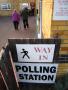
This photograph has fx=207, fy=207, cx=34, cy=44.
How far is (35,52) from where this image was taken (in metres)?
2.64

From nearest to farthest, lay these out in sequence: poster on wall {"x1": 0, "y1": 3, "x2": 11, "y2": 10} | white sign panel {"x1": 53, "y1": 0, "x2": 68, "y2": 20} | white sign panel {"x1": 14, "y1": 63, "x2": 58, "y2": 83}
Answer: white sign panel {"x1": 14, "y1": 63, "x2": 58, "y2": 83}
white sign panel {"x1": 53, "y1": 0, "x2": 68, "y2": 20}
poster on wall {"x1": 0, "y1": 3, "x2": 11, "y2": 10}

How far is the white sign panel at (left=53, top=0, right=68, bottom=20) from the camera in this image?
3063mm

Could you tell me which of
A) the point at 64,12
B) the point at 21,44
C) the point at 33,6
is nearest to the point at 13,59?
the point at 21,44

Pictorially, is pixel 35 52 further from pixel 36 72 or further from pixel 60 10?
pixel 60 10

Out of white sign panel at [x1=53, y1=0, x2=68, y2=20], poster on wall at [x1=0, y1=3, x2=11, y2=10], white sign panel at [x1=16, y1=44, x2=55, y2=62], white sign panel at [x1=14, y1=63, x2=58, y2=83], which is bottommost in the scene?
poster on wall at [x1=0, y1=3, x2=11, y2=10]

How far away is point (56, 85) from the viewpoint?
305 cm

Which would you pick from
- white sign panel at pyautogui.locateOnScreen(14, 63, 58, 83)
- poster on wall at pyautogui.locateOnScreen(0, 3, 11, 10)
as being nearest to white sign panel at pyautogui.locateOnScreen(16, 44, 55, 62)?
white sign panel at pyautogui.locateOnScreen(14, 63, 58, 83)

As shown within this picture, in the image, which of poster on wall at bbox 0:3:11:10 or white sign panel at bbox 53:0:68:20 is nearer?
white sign panel at bbox 53:0:68:20

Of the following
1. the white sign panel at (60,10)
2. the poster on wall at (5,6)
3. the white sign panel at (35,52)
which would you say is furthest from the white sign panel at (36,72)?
the poster on wall at (5,6)

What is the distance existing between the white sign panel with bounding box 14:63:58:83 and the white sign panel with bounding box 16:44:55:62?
8 centimetres

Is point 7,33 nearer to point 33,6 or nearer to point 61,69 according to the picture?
point 33,6

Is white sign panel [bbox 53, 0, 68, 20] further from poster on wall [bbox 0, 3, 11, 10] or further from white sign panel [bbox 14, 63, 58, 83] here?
poster on wall [bbox 0, 3, 11, 10]

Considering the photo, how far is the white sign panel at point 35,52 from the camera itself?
2.60 meters

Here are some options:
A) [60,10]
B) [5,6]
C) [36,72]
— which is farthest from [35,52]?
[5,6]
